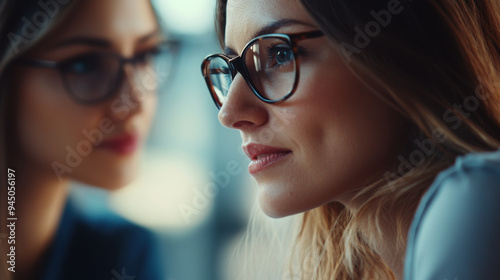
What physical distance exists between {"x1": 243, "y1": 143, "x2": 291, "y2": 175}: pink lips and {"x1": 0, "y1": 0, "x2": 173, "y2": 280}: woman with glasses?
47cm

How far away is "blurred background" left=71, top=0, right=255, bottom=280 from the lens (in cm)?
114

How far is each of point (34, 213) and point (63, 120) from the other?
194mm

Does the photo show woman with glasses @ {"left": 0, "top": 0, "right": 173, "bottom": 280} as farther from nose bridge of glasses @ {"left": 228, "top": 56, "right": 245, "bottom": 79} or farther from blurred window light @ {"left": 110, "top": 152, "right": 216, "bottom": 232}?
nose bridge of glasses @ {"left": 228, "top": 56, "right": 245, "bottom": 79}

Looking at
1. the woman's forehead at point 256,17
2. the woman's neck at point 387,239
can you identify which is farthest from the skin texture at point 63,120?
the woman's neck at point 387,239

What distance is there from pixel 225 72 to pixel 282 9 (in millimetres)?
146

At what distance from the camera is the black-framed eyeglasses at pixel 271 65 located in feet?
2.08

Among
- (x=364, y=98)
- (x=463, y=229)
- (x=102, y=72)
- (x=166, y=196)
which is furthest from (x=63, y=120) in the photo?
(x=463, y=229)

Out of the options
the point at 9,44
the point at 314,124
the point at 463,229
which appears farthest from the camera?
the point at 9,44

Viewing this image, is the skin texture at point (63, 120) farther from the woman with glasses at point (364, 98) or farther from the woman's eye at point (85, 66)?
the woman with glasses at point (364, 98)

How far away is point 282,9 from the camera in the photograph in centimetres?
64

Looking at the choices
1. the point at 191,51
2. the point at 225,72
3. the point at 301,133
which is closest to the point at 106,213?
the point at 191,51

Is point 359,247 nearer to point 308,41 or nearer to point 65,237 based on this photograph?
point 308,41

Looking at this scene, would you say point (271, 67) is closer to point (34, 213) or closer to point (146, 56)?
point (146, 56)

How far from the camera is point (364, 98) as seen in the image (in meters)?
0.64
